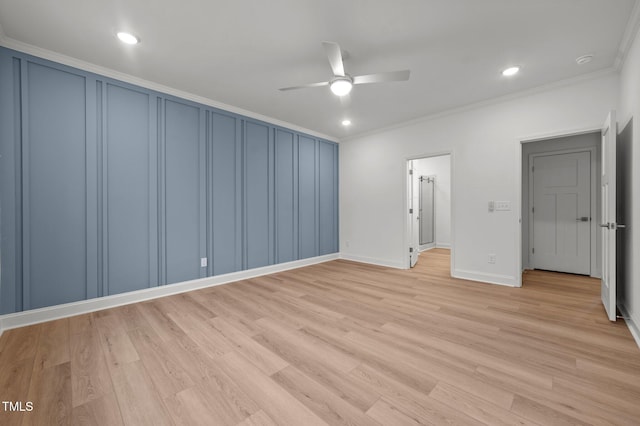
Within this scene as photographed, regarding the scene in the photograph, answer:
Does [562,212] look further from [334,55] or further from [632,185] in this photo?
[334,55]

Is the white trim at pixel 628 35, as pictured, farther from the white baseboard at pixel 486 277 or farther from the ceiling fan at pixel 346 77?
the white baseboard at pixel 486 277

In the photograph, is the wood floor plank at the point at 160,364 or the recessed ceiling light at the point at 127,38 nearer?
the wood floor plank at the point at 160,364

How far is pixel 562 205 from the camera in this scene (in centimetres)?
455

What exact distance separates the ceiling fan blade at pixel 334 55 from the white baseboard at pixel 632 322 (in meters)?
3.36

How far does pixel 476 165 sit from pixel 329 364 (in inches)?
145

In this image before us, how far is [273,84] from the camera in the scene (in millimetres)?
3387

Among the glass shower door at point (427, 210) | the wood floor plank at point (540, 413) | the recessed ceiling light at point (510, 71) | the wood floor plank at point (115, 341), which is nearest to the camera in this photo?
the wood floor plank at point (540, 413)

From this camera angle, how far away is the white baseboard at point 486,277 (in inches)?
147

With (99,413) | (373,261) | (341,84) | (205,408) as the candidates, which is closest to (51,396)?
(99,413)

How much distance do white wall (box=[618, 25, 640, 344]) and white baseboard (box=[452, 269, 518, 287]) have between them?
105cm

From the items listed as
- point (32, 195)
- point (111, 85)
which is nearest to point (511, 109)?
point (111, 85)

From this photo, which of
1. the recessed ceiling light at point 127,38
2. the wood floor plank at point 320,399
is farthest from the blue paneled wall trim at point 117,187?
the wood floor plank at point 320,399

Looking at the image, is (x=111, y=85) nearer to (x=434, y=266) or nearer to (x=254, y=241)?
(x=254, y=241)

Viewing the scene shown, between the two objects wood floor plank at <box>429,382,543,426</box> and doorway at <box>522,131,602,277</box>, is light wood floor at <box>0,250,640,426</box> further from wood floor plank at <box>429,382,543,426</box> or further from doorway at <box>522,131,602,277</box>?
doorway at <box>522,131,602,277</box>
